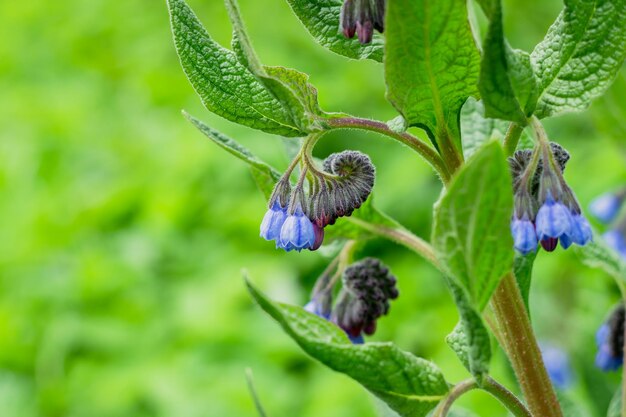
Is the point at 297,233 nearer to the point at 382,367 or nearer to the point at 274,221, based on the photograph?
the point at 274,221

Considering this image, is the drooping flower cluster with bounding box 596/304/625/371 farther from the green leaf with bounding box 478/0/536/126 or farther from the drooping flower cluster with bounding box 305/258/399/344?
the green leaf with bounding box 478/0/536/126

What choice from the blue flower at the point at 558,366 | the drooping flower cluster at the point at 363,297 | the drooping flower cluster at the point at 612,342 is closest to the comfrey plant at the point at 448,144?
the drooping flower cluster at the point at 363,297

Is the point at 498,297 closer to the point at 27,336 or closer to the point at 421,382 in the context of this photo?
the point at 421,382

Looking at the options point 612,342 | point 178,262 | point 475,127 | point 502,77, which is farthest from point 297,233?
point 178,262

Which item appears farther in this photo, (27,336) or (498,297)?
(27,336)

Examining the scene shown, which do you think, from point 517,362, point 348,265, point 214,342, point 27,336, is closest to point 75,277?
point 27,336

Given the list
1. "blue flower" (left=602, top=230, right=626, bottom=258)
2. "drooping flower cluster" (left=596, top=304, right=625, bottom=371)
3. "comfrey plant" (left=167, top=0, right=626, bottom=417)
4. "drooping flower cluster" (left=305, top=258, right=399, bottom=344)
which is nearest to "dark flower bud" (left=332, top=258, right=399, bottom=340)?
"drooping flower cluster" (left=305, top=258, right=399, bottom=344)
